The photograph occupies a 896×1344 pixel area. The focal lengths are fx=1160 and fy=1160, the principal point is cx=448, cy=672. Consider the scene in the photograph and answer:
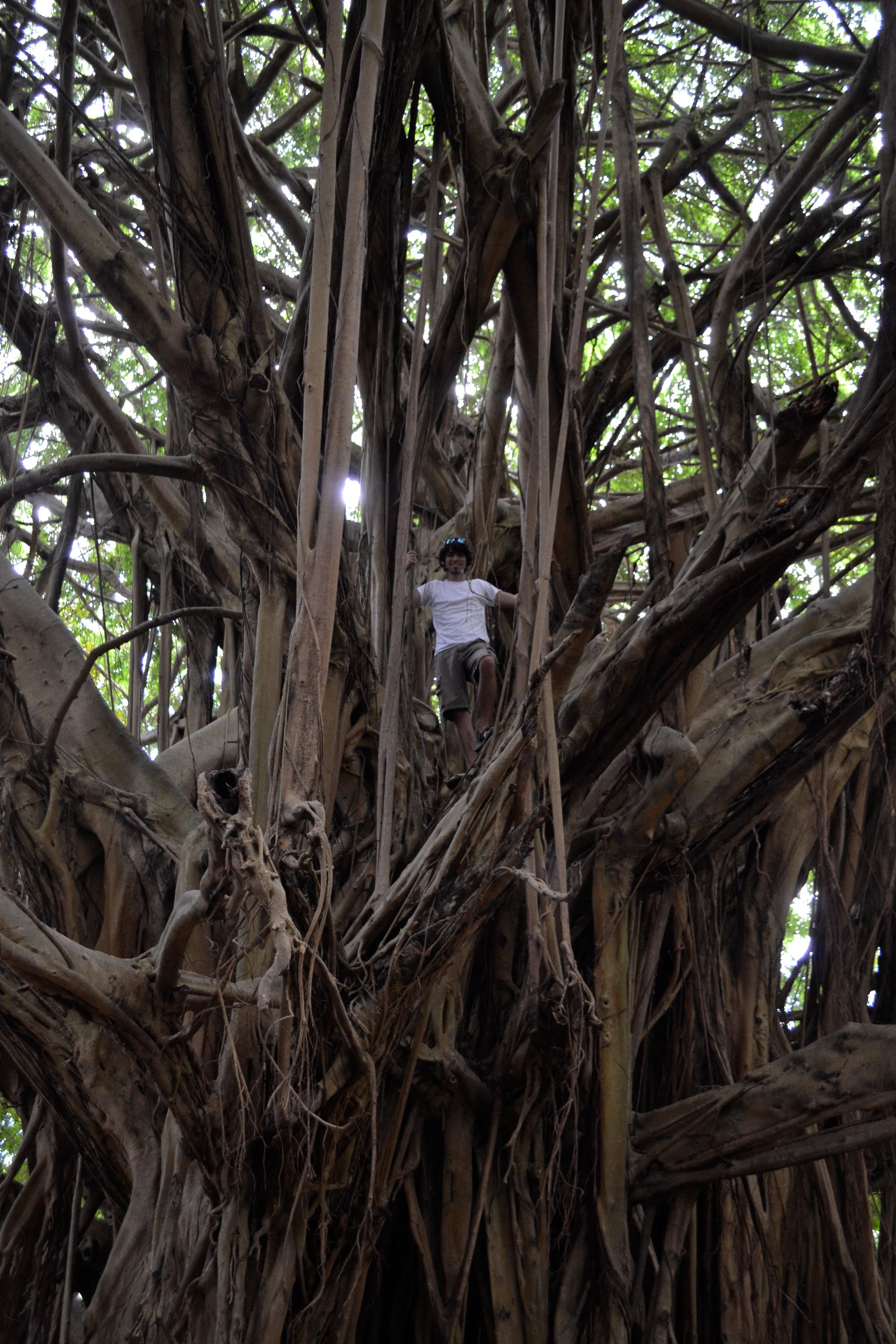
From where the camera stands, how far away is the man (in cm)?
296

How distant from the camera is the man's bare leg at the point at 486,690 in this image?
2.93 m

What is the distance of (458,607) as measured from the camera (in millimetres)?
3107

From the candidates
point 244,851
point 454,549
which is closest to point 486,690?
point 454,549

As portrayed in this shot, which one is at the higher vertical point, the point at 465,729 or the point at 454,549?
the point at 454,549

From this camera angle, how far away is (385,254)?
2.43 meters

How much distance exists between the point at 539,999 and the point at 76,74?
127 inches

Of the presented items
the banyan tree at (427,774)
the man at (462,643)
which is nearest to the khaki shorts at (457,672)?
the man at (462,643)

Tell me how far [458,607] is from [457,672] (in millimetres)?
191

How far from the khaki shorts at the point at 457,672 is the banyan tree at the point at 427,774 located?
0.64ft

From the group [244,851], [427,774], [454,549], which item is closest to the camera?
[244,851]

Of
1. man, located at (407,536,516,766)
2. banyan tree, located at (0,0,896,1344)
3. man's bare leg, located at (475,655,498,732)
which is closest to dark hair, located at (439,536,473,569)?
man, located at (407,536,516,766)

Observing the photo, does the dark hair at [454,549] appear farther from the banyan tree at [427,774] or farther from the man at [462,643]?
the banyan tree at [427,774]

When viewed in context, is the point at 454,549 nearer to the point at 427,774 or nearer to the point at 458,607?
the point at 458,607

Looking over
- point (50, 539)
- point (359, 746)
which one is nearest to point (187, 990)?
point (359, 746)
